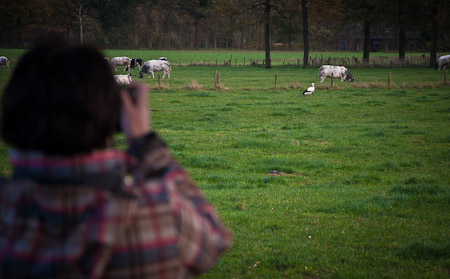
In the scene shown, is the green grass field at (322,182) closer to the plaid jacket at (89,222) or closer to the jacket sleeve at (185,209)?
the jacket sleeve at (185,209)

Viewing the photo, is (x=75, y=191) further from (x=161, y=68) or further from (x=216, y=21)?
(x=216, y=21)

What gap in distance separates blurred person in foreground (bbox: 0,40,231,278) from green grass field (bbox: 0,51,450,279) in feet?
13.4

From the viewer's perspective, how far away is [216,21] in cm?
11638

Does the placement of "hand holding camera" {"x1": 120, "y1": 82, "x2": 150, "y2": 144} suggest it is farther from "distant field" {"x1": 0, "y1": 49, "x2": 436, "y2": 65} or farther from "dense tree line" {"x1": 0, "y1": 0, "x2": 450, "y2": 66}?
"distant field" {"x1": 0, "y1": 49, "x2": 436, "y2": 65}

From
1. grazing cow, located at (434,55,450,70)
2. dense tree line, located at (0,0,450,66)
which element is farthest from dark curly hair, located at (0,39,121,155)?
grazing cow, located at (434,55,450,70)

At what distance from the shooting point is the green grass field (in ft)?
19.1

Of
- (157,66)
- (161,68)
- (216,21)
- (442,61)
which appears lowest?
(161,68)

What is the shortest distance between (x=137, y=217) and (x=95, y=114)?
33 centimetres

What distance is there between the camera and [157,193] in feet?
4.84

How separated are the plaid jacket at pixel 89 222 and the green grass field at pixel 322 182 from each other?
4075 mm

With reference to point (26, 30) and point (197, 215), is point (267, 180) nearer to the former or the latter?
point (197, 215)

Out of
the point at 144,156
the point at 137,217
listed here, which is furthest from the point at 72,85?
the point at 137,217

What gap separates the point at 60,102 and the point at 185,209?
490 mm

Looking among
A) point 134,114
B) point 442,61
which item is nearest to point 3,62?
point 442,61
